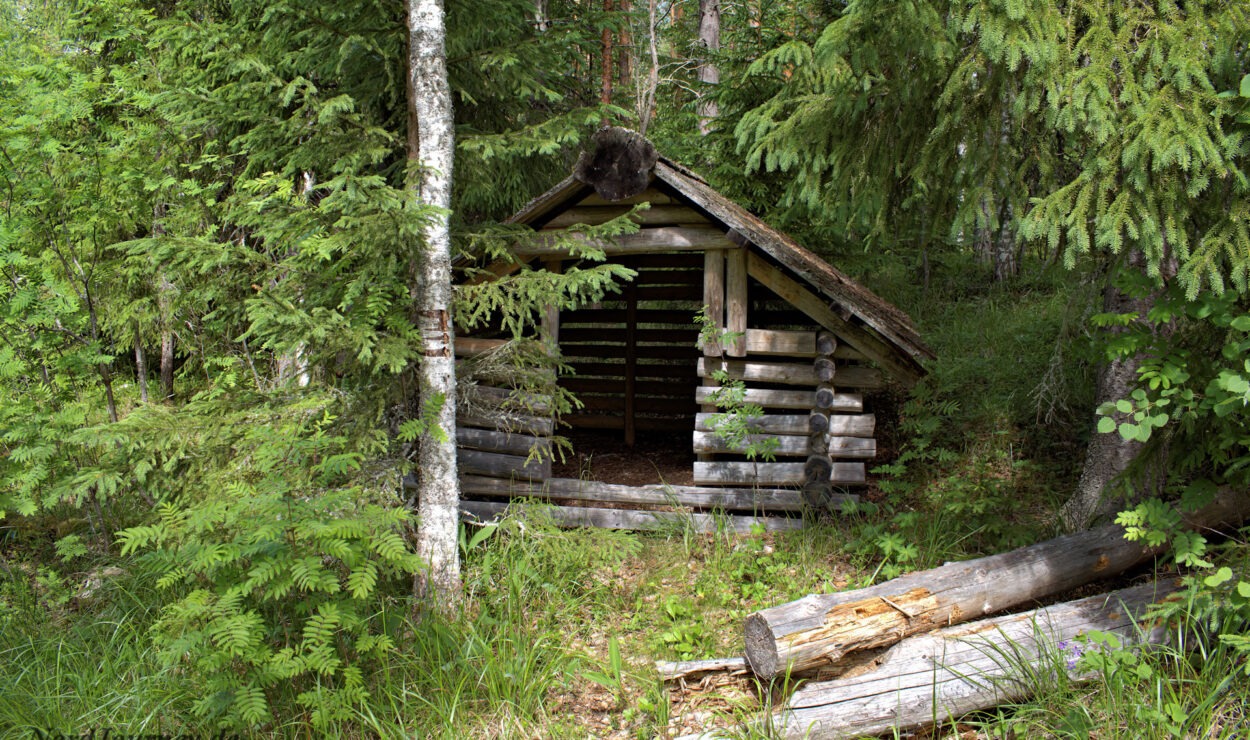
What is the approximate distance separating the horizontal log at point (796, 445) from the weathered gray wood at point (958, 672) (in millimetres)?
2391

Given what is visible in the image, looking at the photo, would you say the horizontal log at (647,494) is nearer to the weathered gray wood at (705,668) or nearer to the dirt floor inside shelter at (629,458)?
the dirt floor inside shelter at (629,458)

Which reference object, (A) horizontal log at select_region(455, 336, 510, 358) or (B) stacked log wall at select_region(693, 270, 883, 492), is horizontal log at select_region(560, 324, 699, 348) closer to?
(A) horizontal log at select_region(455, 336, 510, 358)

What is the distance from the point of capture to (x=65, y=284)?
516 centimetres

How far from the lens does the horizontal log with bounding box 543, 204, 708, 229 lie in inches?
243

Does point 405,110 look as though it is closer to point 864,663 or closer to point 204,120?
point 204,120

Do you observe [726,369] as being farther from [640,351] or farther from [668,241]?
[640,351]

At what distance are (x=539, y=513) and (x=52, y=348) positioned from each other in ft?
13.3

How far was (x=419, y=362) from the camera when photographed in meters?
4.75

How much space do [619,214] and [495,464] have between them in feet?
8.18

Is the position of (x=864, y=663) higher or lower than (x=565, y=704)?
higher

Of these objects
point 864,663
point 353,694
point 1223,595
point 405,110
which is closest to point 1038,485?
point 1223,595

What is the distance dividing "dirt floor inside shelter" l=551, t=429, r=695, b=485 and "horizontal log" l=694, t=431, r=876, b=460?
0.98 m

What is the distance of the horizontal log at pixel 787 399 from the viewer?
20.9 ft

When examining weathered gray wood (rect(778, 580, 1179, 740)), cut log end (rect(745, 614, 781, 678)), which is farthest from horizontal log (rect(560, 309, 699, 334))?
weathered gray wood (rect(778, 580, 1179, 740))
